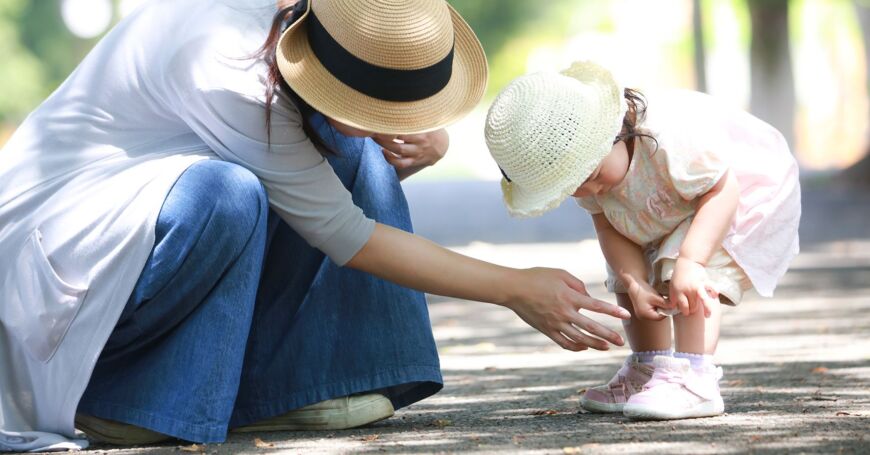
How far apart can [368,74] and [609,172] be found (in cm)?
75

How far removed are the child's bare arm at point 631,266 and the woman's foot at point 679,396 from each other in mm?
152

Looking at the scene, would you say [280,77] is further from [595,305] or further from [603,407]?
[603,407]

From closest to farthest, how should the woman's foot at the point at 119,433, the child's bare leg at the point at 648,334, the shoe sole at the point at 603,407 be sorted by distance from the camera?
the woman's foot at the point at 119,433, the shoe sole at the point at 603,407, the child's bare leg at the point at 648,334

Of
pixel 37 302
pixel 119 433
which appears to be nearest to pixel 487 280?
pixel 119 433

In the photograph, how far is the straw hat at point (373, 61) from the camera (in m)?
2.87

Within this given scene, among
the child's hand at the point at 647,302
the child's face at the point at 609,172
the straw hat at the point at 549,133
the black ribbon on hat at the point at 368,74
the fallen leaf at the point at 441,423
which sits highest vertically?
the black ribbon on hat at the point at 368,74

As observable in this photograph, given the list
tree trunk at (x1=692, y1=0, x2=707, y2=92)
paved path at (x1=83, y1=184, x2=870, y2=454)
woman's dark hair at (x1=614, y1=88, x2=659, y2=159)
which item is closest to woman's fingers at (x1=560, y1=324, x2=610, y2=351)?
paved path at (x1=83, y1=184, x2=870, y2=454)

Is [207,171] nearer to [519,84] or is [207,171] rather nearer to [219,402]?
[219,402]

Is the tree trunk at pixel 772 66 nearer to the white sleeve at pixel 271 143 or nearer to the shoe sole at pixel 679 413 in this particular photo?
the shoe sole at pixel 679 413

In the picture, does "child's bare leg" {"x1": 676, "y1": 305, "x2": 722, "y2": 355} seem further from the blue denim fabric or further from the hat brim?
the blue denim fabric

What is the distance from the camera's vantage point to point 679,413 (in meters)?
3.17

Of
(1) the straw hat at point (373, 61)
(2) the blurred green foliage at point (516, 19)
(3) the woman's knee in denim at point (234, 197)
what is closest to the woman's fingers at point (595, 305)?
(1) the straw hat at point (373, 61)

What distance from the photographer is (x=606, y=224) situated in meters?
3.54

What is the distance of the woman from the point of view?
2926mm
